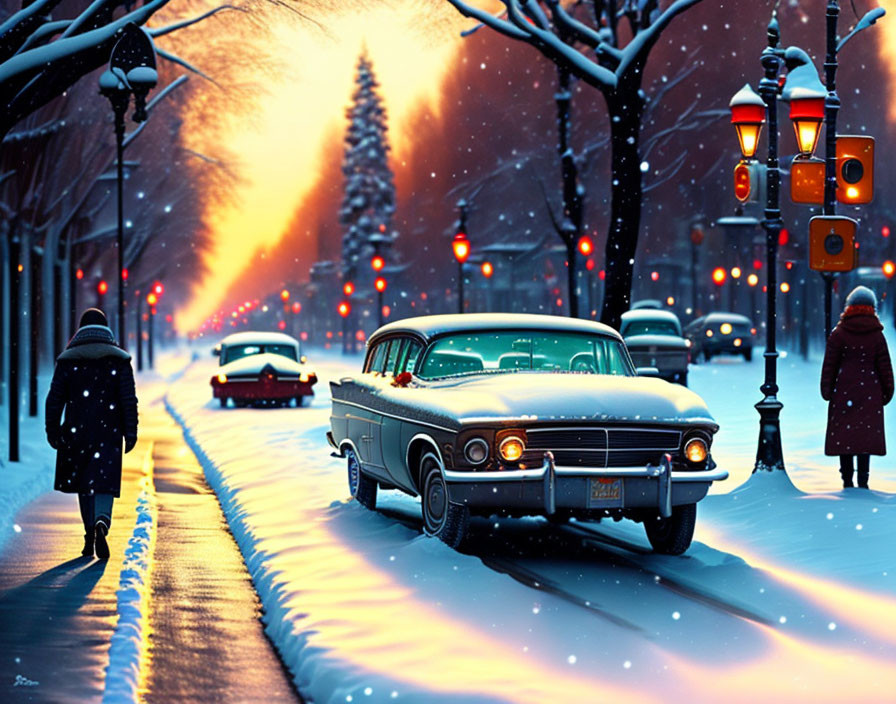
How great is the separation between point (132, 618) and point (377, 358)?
4.99m

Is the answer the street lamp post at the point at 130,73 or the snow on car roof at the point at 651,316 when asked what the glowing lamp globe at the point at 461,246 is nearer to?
the snow on car roof at the point at 651,316

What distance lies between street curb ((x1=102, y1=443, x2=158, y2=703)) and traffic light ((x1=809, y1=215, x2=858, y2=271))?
A: 8.19 metres

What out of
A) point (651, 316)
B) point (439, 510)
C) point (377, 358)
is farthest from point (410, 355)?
point (651, 316)

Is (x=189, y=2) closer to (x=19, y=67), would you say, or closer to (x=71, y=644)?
(x=19, y=67)

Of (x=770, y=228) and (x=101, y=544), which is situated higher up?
(x=770, y=228)

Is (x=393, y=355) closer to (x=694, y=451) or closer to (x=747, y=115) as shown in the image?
(x=694, y=451)

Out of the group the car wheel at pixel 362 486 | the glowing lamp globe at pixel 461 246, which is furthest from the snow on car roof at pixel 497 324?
the glowing lamp globe at pixel 461 246

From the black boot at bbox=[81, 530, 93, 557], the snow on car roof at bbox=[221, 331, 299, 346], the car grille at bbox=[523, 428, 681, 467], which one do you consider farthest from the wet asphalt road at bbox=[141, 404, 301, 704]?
the snow on car roof at bbox=[221, 331, 299, 346]

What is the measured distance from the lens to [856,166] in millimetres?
17516

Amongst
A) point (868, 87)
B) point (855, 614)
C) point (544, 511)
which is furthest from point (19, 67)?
point (868, 87)

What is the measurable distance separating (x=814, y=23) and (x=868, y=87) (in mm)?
12329

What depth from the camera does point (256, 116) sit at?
85.1 feet

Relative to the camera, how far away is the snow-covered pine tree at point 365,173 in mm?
92500

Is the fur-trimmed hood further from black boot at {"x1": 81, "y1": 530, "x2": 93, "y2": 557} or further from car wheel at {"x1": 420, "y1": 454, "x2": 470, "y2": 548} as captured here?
car wheel at {"x1": 420, "y1": 454, "x2": 470, "y2": 548}
